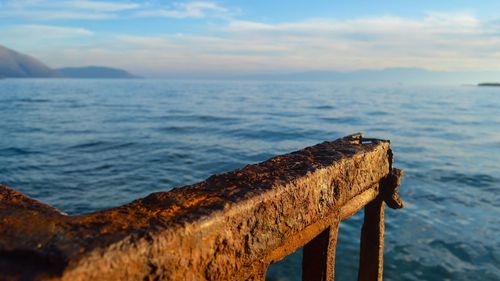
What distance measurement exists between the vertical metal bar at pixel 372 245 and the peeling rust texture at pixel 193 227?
1.03 meters

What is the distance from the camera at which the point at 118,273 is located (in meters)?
1.31

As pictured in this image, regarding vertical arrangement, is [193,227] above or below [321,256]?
above

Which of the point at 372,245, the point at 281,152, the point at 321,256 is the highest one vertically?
the point at 321,256

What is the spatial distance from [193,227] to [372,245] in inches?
100

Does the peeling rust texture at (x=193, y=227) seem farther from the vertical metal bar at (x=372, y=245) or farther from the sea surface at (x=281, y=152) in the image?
the sea surface at (x=281, y=152)

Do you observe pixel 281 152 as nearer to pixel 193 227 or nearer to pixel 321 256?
pixel 321 256

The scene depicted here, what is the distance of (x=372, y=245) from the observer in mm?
3617

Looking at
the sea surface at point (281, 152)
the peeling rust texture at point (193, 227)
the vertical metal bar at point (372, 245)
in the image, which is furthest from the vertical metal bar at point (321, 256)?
the sea surface at point (281, 152)

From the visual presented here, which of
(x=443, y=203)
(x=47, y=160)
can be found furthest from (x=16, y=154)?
(x=443, y=203)

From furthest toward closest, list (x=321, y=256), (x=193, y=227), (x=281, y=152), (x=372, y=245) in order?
(x=281, y=152) < (x=372, y=245) < (x=321, y=256) < (x=193, y=227)

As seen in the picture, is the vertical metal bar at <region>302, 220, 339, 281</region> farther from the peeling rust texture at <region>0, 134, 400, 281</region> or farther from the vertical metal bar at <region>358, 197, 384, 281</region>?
the vertical metal bar at <region>358, 197, 384, 281</region>

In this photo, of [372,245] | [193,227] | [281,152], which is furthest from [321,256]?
[281,152]

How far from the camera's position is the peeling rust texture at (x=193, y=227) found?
127cm

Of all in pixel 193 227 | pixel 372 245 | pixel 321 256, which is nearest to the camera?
pixel 193 227
